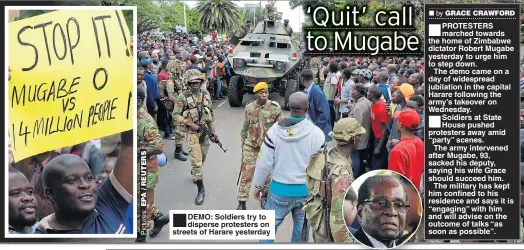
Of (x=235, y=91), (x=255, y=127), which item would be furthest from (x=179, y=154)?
(x=255, y=127)

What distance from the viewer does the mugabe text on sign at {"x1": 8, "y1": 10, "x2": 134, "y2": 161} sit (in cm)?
498

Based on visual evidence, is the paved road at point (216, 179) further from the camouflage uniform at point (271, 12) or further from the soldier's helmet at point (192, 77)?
the camouflage uniform at point (271, 12)

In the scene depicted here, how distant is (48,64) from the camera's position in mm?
5020

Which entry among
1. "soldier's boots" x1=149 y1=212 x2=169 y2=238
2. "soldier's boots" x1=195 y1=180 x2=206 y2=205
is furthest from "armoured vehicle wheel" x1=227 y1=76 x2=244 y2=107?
"soldier's boots" x1=149 y1=212 x2=169 y2=238

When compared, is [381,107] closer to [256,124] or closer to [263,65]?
[256,124]

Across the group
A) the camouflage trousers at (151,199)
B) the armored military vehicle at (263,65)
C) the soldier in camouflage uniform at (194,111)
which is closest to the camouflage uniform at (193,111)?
the soldier in camouflage uniform at (194,111)

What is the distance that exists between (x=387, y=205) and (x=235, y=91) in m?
3.81

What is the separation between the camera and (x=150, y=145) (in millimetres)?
5434

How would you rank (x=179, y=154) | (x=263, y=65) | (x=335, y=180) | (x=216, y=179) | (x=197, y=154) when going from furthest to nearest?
(x=263, y=65), (x=179, y=154), (x=197, y=154), (x=216, y=179), (x=335, y=180)

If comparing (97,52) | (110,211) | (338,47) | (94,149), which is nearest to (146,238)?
(110,211)

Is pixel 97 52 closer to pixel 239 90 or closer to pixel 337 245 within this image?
pixel 337 245

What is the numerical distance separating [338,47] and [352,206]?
1168 millimetres

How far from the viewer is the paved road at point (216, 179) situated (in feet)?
18.0

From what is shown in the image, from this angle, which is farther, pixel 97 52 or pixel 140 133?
pixel 140 133
